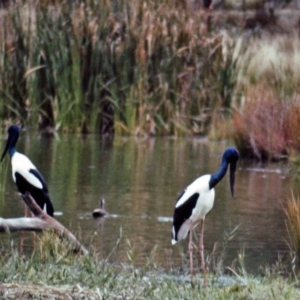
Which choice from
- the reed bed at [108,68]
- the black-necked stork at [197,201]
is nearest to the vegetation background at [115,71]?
the reed bed at [108,68]

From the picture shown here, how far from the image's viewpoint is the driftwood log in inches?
307

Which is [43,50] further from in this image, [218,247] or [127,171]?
[218,247]

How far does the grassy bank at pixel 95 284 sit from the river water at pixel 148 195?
0.98 ft

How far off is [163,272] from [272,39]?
29.4m

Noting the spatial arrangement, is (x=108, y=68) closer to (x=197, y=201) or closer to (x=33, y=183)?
(x=33, y=183)

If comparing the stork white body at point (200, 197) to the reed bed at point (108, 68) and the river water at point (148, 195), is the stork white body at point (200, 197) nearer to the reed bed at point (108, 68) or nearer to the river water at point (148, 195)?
the river water at point (148, 195)

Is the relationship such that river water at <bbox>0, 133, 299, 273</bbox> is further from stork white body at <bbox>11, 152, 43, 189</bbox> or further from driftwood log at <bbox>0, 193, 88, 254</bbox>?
stork white body at <bbox>11, 152, 43, 189</bbox>

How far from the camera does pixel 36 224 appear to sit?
26.3ft

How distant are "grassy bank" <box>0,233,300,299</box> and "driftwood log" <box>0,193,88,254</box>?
0.15 meters

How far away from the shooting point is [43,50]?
72.0 feet

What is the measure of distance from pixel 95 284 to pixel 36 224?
101 centimetres

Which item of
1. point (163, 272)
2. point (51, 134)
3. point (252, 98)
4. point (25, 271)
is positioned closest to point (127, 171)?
point (252, 98)

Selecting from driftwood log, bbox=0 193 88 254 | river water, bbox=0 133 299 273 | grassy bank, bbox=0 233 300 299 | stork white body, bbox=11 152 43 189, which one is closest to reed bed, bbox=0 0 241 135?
river water, bbox=0 133 299 273

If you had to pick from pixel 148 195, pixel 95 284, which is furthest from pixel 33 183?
pixel 148 195
